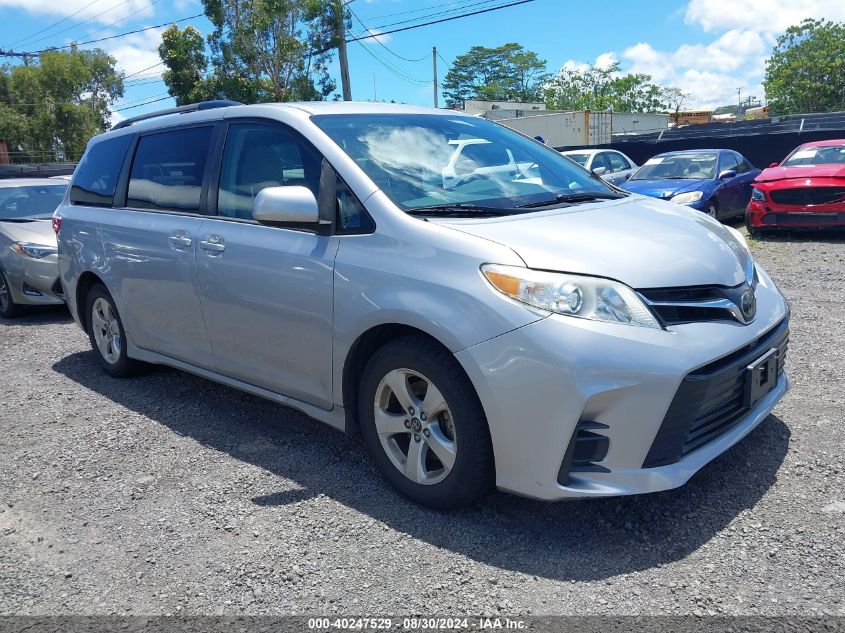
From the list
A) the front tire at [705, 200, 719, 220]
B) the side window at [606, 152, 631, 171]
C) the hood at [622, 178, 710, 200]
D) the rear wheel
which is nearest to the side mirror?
the rear wheel

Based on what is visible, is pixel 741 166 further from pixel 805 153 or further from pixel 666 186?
pixel 666 186

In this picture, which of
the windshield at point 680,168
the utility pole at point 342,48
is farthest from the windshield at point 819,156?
the utility pole at point 342,48

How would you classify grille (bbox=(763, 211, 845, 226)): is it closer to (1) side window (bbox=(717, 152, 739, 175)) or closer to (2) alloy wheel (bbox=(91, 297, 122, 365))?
(1) side window (bbox=(717, 152, 739, 175))

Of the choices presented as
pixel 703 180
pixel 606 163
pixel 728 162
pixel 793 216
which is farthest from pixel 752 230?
pixel 606 163

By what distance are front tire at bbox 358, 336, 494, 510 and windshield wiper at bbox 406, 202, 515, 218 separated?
1.93 ft

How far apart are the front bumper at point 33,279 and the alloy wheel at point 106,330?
8.23 ft

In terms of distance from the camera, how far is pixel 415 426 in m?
3.10

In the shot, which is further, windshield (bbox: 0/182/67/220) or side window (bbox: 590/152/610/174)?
side window (bbox: 590/152/610/174)

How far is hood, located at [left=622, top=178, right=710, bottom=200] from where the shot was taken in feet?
35.5

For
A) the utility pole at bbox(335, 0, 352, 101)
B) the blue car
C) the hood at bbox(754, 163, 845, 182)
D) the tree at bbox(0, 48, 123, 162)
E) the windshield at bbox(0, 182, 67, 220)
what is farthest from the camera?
the tree at bbox(0, 48, 123, 162)

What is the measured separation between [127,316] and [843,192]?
9.46 metres

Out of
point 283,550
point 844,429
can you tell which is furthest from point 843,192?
point 283,550

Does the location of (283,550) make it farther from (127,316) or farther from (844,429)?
(844,429)

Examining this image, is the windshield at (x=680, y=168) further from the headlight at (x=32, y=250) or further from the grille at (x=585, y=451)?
the grille at (x=585, y=451)
